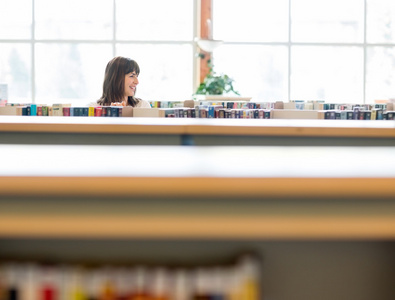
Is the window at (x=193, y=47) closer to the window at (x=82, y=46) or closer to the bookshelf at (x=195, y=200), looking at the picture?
the window at (x=82, y=46)

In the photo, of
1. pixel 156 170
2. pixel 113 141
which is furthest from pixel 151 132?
pixel 156 170

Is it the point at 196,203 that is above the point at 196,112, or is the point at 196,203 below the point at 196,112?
below

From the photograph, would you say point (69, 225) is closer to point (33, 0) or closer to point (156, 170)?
point (156, 170)

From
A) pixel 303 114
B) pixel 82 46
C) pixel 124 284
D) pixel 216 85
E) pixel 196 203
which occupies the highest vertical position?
pixel 82 46

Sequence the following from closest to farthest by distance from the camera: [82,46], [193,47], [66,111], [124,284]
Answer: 1. [124,284]
2. [66,111]
3. [82,46]
4. [193,47]

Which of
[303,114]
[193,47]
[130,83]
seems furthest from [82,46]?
[303,114]

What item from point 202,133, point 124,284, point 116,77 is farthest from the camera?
point 116,77

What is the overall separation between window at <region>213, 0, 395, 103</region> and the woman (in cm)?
530

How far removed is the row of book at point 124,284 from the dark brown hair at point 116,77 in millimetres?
4784

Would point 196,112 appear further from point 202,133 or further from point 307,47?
point 307,47

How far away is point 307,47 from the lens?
1080cm

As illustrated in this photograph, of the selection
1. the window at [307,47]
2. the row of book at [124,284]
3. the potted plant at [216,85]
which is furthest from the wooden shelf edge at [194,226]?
the window at [307,47]

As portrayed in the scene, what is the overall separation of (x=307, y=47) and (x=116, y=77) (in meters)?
6.04

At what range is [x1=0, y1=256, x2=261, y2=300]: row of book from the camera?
2.48 ft
